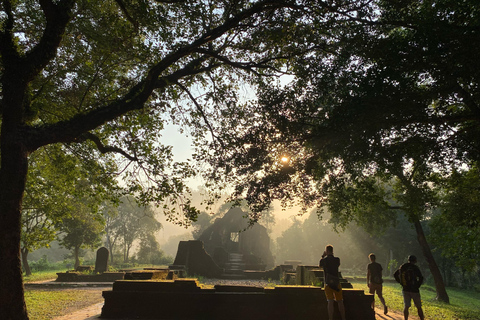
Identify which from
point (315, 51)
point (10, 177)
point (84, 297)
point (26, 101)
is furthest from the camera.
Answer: point (84, 297)

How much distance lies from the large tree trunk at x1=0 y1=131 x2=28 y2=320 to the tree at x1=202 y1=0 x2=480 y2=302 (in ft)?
16.7

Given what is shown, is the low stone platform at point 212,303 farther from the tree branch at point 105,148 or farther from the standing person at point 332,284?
the tree branch at point 105,148

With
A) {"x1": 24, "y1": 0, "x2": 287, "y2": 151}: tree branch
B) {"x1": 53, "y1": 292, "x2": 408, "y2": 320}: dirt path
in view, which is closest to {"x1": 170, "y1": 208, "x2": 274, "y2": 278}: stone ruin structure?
{"x1": 53, "y1": 292, "x2": 408, "y2": 320}: dirt path

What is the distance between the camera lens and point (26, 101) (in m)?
8.24

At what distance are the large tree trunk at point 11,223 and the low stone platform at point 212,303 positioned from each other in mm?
2581

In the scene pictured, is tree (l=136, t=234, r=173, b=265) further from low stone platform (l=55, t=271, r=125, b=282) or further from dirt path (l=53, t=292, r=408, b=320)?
dirt path (l=53, t=292, r=408, b=320)

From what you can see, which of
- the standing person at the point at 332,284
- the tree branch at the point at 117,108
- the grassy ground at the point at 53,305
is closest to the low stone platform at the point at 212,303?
the standing person at the point at 332,284

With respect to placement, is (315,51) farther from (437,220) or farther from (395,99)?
(437,220)

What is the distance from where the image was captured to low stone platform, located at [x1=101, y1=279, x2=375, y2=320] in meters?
8.01

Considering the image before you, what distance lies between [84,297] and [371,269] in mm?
Answer: 11327

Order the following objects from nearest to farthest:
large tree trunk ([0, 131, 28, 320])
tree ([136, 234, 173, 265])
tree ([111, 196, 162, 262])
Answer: large tree trunk ([0, 131, 28, 320])
tree ([136, 234, 173, 265])
tree ([111, 196, 162, 262])

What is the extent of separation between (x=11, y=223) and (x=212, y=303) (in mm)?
5103

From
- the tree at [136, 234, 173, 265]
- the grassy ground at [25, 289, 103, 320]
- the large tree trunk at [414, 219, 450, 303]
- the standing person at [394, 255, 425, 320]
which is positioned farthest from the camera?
the tree at [136, 234, 173, 265]

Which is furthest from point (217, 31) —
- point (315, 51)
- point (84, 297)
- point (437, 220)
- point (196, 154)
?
point (437, 220)
